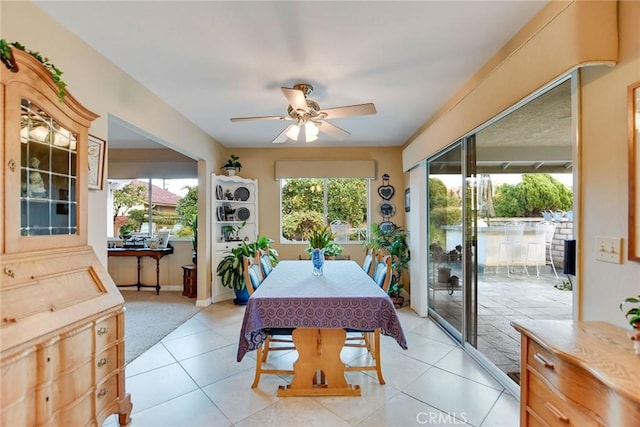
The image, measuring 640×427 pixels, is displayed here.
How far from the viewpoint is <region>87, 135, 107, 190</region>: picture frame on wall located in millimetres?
2080

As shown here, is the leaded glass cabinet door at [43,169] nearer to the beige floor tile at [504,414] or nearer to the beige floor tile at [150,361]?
the beige floor tile at [150,361]

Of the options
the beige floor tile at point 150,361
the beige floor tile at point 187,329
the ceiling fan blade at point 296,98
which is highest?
the ceiling fan blade at point 296,98

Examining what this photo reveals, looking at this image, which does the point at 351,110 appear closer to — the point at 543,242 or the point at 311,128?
the point at 311,128

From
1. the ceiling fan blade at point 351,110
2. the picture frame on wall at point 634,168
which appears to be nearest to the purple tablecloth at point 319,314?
the picture frame on wall at point 634,168

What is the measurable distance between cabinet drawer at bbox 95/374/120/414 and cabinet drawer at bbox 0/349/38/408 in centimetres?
45

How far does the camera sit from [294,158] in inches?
191

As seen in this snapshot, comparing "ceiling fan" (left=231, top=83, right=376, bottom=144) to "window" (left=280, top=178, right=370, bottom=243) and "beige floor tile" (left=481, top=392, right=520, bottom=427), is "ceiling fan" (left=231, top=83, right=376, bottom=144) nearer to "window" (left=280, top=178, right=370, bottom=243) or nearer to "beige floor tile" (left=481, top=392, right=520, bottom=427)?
"window" (left=280, top=178, right=370, bottom=243)

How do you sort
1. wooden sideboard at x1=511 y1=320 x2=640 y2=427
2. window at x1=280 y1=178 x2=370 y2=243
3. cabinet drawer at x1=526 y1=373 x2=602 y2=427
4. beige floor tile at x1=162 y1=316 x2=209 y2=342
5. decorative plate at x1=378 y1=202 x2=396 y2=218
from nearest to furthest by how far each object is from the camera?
wooden sideboard at x1=511 y1=320 x2=640 y2=427 → cabinet drawer at x1=526 y1=373 x2=602 y2=427 → beige floor tile at x1=162 y1=316 x2=209 y2=342 → decorative plate at x1=378 y1=202 x2=396 y2=218 → window at x1=280 y1=178 x2=370 y2=243

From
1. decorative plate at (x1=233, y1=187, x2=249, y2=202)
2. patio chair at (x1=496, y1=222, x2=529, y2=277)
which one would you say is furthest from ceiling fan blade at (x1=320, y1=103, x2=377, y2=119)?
decorative plate at (x1=233, y1=187, x2=249, y2=202)

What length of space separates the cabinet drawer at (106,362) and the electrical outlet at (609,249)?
2.60 meters

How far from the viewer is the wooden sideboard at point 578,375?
0.87 m

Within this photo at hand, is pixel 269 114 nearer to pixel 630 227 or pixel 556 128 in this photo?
pixel 556 128

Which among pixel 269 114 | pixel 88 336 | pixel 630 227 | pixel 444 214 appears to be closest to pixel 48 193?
pixel 88 336

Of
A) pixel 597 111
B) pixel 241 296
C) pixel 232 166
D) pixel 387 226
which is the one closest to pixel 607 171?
pixel 597 111
